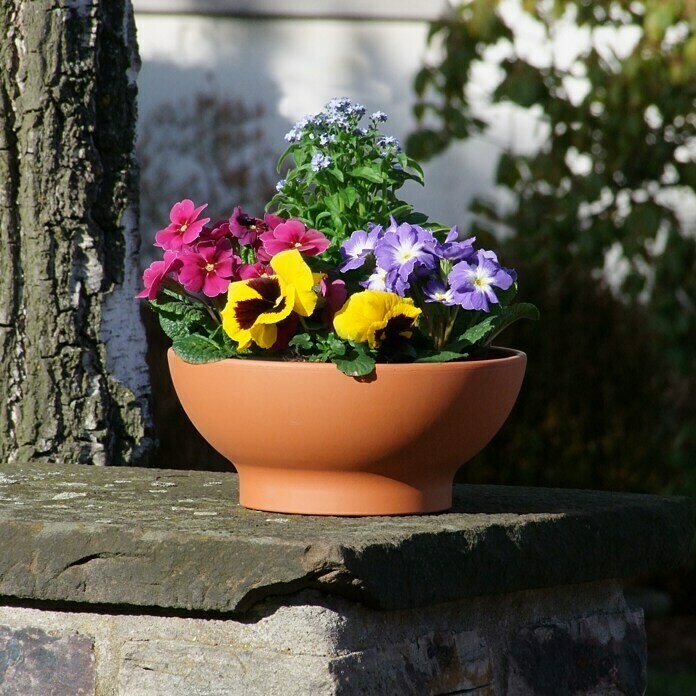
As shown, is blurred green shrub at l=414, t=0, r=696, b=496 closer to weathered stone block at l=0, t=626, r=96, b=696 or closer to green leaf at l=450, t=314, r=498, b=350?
green leaf at l=450, t=314, r=498, b=350

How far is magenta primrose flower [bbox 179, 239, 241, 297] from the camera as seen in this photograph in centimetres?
151

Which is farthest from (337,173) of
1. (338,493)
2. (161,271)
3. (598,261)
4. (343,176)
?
(598,261)

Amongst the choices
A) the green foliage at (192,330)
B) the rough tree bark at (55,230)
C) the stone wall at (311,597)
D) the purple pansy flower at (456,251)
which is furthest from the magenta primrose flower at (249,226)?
the rough tree bark at (55,230)

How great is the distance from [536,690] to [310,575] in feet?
1.40

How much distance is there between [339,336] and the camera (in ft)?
4.81

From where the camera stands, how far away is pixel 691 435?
14.9ft

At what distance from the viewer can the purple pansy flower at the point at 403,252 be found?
146 cm

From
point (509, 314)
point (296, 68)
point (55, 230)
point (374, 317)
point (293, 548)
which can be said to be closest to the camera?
point (293, 548)

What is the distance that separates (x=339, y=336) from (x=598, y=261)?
3315 mm

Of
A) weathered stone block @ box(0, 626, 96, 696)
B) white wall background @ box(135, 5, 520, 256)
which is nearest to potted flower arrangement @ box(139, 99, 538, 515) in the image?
weathered stone block @ box(0, 626, 96, 696)

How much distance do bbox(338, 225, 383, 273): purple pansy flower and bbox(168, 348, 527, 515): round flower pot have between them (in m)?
0.14

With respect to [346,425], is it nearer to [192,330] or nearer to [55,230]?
[192,330]

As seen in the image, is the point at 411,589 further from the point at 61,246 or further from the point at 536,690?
the point at 61,246

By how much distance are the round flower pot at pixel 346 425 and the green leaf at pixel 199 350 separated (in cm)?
1
